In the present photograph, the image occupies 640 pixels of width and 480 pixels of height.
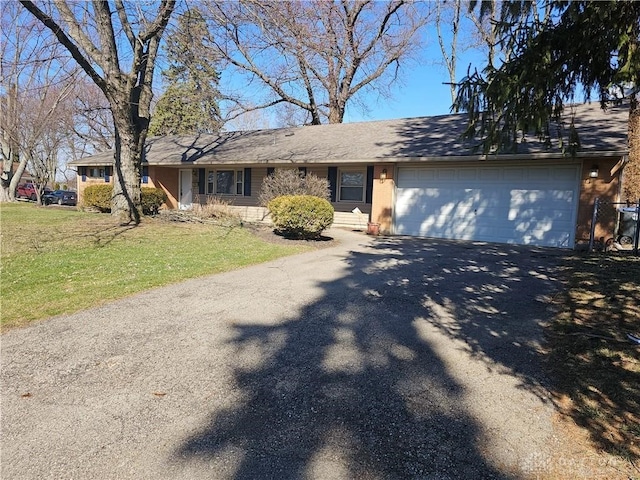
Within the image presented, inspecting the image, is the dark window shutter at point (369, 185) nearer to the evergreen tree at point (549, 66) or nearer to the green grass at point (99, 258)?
the green grass at point (99, 258)

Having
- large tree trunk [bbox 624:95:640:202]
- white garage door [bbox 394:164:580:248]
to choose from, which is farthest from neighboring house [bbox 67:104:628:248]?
large tree trunk [bbox 624:95:640:202]

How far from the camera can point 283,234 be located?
37.5 ft

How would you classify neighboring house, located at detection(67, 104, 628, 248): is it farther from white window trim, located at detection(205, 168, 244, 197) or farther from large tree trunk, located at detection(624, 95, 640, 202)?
large tree trunk, located at detection(624, 95, 640, 202)

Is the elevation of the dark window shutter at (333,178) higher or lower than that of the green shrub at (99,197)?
higher

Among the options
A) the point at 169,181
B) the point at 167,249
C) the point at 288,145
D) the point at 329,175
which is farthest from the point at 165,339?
the point at 169,181

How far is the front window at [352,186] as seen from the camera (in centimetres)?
1495

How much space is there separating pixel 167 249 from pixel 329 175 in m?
7.72

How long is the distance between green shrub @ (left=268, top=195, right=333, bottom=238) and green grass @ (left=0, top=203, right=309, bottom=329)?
2.41ft

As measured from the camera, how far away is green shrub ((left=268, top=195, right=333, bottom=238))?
10266 mm

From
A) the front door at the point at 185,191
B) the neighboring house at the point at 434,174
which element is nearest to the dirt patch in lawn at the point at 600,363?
the neighboring house at the point at 434,174

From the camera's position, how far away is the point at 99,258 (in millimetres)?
7801

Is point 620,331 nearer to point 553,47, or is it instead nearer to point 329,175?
point 553,47

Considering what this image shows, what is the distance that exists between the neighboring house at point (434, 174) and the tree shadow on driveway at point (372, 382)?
5575 mm

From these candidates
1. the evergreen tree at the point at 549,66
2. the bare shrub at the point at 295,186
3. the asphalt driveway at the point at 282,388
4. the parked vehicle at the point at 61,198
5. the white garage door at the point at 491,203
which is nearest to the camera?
the asphalt driveway at the point at 282,388
